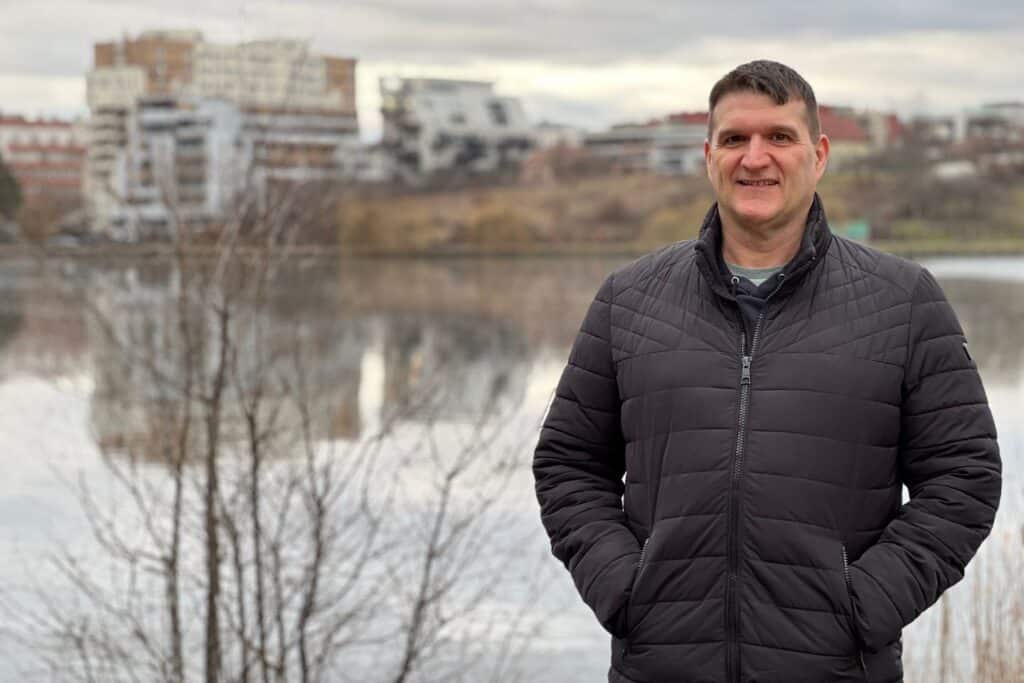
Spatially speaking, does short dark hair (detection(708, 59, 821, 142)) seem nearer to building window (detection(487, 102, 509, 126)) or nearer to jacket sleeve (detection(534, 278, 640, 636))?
jacket sleeve (detection(534, 278, 640, 636))

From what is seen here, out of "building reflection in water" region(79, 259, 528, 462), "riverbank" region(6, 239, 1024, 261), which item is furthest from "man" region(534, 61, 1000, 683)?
"riverbank" region(6, 239, 1024, 261)

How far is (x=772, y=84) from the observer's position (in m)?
2.08

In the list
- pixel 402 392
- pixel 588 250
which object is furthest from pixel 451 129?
pixel 402 392

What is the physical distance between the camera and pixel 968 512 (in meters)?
2.03

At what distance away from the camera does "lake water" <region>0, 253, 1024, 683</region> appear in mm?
8242

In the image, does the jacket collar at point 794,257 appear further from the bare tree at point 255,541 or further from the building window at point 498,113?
the building window at point 498,113

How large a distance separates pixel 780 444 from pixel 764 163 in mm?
381

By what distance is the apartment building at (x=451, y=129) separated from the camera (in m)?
69.3

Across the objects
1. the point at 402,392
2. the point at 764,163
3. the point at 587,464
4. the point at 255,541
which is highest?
the point at 764,163

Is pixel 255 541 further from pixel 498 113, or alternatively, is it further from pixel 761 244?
pixel 498 113

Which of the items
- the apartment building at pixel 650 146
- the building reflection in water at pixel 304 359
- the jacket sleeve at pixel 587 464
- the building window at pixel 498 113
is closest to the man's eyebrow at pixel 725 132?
the jacket sleeve at pixel 587 464

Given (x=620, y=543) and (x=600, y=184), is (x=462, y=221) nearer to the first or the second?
(x=600, y=184)

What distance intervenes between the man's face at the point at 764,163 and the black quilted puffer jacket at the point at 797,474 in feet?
0.19

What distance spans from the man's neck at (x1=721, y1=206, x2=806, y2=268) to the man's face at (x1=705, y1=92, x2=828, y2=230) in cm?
1
